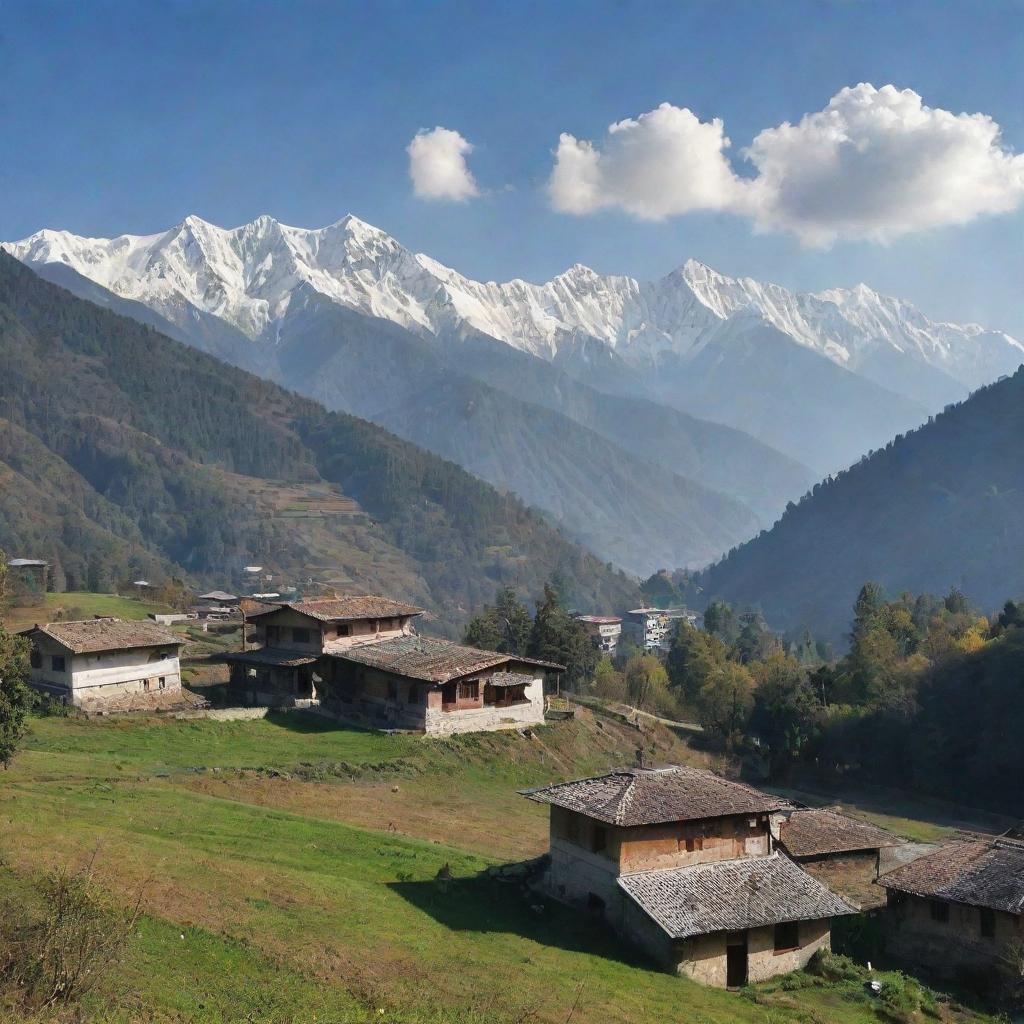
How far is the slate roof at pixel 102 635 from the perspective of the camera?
156 feet

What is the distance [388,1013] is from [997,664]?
2443 inches

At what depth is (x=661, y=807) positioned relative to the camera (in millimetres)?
28688

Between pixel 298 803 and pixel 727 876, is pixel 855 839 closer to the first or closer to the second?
pixel 727 876

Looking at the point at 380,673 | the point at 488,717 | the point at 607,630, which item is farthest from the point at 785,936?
the point at 607,630

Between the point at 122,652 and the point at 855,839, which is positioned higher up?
the point at 122,652

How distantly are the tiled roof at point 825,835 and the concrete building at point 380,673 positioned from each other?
55.5 ft

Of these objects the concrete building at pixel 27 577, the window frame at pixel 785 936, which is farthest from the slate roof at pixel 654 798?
the concrete building at pixel 27 577

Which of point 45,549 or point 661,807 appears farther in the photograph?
point 45,549

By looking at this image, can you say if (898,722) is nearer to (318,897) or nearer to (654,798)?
(654,798)

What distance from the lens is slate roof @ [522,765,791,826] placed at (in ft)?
92.9

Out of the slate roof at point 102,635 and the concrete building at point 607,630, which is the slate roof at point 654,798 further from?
the concrete building at point 607,630

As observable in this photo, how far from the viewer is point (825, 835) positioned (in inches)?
1373

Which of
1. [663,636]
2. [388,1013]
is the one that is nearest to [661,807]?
[388,1013]

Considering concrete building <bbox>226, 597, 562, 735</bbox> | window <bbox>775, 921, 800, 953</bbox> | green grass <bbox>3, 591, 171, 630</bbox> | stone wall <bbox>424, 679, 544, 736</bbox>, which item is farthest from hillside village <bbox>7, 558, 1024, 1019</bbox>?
green grass <bbox>3, 591, 171, 630</bbox>
